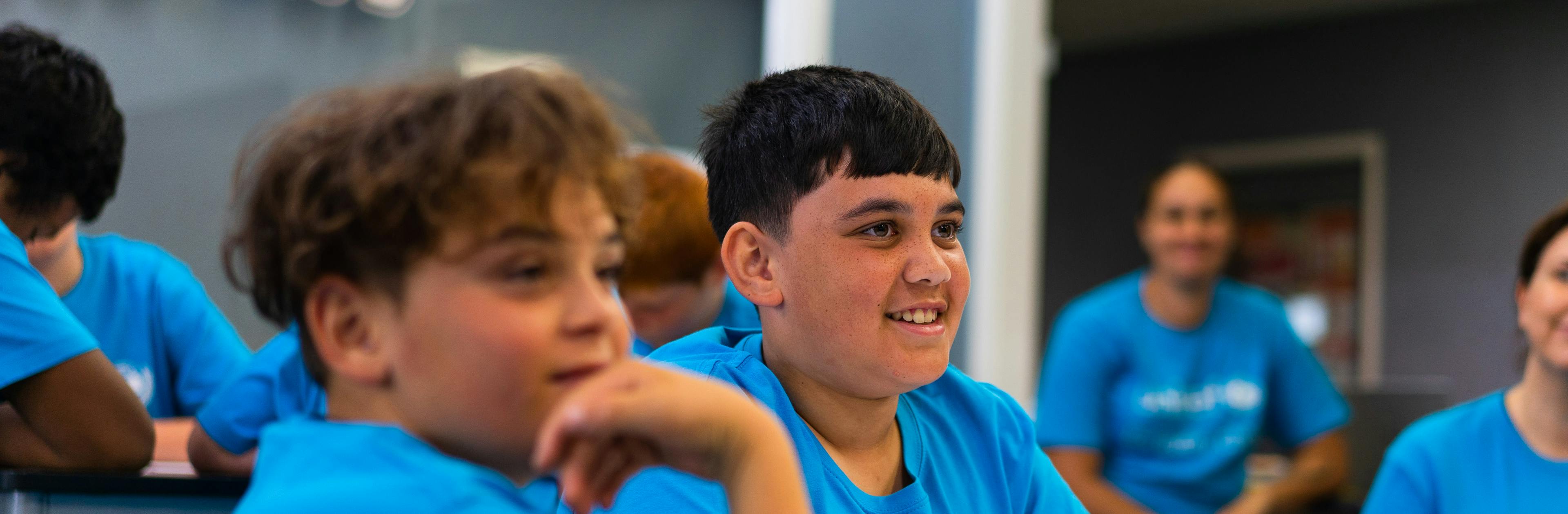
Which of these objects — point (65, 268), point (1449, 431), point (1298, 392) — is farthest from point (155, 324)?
point (1298, 392)

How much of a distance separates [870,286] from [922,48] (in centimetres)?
185

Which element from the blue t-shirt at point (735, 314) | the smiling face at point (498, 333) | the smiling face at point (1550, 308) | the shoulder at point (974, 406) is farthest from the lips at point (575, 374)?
the smiling face at point (1550, 308)

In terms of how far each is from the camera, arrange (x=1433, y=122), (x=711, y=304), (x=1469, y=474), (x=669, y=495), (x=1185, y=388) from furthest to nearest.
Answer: (x=1433, y=122) < (x=1185, y=388) < (x=711, y=304) < (x=1469, y=474) < (x=669, y=495)

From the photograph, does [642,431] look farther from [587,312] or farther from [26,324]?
[26,324]

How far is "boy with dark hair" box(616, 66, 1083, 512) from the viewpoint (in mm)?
1173

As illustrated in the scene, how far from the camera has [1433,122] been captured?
5.26 meters

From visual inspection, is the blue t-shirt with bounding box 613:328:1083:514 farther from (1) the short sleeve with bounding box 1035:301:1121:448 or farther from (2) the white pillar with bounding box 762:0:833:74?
(2) the white pillar with bounding box 762:0:833:74

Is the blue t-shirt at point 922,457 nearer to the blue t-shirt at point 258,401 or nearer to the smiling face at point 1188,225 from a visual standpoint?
the blue t-shirt at point 258,401

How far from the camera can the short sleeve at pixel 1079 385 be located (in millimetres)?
2734

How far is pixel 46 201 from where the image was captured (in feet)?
5.02

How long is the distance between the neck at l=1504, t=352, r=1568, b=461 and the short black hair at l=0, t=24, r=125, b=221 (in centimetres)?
207

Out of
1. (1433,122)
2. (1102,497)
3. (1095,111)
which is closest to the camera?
(1102,497)

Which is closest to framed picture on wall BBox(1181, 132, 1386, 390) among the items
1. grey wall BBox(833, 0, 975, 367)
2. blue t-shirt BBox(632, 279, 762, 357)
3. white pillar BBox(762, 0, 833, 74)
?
grey wall BBox(833, 0, 975, 367)

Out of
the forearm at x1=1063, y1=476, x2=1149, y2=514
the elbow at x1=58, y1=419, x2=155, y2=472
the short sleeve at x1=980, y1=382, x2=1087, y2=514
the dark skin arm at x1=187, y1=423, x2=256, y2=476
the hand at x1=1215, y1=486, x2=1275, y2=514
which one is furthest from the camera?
the hand at x1=1215, y1=486, x2=1275, y2=514
